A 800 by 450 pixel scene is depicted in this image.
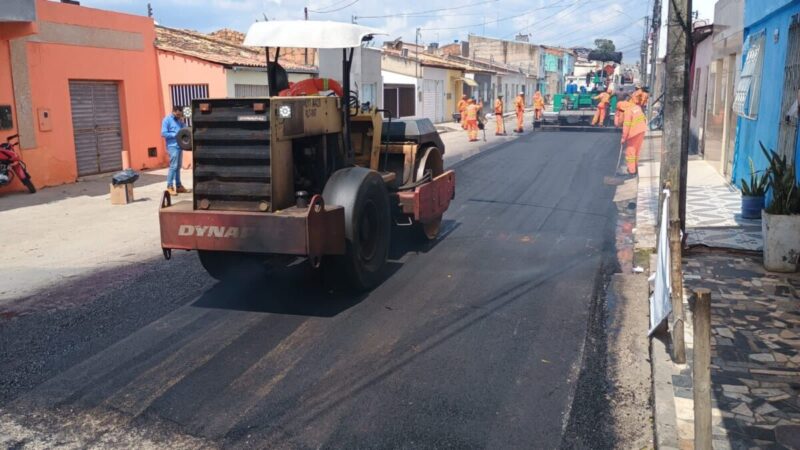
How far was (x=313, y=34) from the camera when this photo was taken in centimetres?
695

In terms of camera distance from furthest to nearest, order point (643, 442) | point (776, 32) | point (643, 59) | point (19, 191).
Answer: point (643, 59)
point (19, 191)
point (776, 32)
point (643, 442)

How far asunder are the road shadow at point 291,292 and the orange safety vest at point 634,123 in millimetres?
9239

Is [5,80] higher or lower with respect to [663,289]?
higher

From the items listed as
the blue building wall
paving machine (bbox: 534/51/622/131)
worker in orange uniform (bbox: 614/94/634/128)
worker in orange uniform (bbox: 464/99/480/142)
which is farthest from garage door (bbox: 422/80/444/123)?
the blue building wall

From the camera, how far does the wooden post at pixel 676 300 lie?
4.92 meters

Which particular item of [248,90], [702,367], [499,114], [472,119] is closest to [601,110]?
[499,114]

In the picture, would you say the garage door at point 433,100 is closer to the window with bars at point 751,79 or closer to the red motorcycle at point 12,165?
the window with bars at point 751,79

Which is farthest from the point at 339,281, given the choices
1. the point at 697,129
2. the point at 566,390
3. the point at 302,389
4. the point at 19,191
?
the point at 697,129

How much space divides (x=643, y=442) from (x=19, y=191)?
12730 mm

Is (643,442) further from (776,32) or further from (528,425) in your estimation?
(776,32)

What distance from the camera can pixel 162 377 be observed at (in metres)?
4.90

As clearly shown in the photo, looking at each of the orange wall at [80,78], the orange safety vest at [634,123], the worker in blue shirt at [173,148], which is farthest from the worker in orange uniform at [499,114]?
the worker in blue shirt at [173,148]

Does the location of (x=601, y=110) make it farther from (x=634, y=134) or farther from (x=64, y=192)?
(x=64, y=192)

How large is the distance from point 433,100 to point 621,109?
18.9 m
